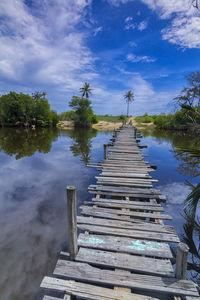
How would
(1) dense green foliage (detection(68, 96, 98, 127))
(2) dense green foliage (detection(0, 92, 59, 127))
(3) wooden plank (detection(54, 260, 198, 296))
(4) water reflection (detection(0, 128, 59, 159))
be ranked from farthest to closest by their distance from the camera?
(1) dense green foliage (detection(68, 96, 98, 127)), (2) dense green foliage (detection(0, 92, 59, 127)), (4) water reflection (detection(0, 128, 59, 159)), (3) wooden plank (detection(54, 260, 198, 296))

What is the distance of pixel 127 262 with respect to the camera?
3021 mm

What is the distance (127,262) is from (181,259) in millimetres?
1085

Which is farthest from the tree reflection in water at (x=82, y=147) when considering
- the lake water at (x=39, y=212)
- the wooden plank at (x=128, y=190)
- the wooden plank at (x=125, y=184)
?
the wooden plank at (x=128, y=190)

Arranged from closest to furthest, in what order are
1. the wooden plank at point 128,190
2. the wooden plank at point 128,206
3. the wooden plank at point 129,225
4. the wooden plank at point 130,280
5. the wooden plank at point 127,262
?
the wooden plank at point 130,280 < the wooden plank at point 127,262 < the wooden plank at point 129,225 < the wooden plank at point 128,206 < the wooden plank at point 128,190

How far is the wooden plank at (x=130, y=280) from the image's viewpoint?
8.34ft

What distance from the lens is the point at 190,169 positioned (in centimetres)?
1274

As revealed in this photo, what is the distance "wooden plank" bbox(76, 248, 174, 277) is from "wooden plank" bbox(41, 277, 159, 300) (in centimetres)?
43

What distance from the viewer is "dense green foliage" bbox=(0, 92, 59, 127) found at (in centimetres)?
4666

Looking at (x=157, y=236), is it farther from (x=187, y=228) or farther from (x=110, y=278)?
(x=187, y=228)

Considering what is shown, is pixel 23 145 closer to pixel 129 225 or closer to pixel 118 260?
pixel 129 225

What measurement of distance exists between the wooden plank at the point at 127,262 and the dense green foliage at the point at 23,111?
52.2m

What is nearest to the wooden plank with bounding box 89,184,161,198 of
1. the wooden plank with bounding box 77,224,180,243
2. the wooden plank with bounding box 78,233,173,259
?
the wooden plank with bounding box 77,224,180,243

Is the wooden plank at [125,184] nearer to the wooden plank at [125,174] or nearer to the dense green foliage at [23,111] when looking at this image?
the wooden plank at [125,174]

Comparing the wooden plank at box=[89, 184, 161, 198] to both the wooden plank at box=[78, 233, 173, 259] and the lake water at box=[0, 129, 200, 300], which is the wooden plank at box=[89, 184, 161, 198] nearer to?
the lake water at box=[0, 129, 200, 300]
